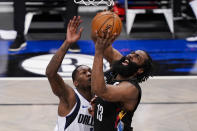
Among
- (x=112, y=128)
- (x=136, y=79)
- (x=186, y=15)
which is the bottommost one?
(x=186, y=15)

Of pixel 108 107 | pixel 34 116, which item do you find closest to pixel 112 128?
pixel 108 107

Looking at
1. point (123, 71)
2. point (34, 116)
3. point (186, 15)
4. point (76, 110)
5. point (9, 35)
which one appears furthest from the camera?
point (186, 15)

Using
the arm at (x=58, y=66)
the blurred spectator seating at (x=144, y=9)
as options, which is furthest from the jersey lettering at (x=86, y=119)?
the blurred spectator seating at (x=144, y=9)

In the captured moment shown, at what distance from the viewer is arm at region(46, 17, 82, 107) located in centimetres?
338

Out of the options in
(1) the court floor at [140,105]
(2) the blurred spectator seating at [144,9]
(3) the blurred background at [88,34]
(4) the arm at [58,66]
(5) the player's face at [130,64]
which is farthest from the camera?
(2) the blurred spectator seating at [144,9]

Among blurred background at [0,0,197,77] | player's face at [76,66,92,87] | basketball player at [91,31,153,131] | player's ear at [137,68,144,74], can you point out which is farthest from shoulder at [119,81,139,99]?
blurred background at [0,0,197,77]

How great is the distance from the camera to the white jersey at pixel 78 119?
146 inches

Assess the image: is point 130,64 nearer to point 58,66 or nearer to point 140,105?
point 58,66

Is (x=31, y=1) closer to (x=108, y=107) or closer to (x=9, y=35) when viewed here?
(x=9, y=35)

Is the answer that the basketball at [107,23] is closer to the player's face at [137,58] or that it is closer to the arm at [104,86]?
the player's face at [137,58]

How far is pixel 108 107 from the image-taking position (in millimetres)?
3506

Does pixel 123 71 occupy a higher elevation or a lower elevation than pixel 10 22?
higher

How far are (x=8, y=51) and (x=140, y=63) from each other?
485 centimetres

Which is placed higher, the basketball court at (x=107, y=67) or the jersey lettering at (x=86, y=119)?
the jersey lettering at (x=86, y=119)
